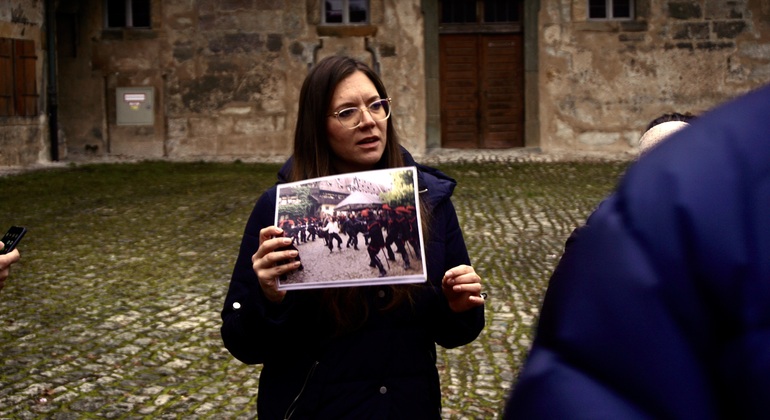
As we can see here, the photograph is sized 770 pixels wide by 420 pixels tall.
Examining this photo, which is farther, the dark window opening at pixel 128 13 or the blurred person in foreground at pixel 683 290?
the dark window opening at pixel 128 13

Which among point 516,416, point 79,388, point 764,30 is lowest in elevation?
point 79,388

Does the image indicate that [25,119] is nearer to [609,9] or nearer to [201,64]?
[201,64]

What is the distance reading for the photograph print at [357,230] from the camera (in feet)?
7.45

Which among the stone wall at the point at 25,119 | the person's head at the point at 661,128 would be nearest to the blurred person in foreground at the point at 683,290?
the person's head at the point at 661,128

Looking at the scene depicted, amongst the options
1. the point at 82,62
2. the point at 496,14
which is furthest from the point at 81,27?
the point at 496,14

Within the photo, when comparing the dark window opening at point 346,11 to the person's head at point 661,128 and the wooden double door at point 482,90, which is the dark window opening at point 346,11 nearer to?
the wooden double door at point 482,90

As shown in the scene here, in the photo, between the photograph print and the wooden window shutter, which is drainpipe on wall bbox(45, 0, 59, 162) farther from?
the photograph print

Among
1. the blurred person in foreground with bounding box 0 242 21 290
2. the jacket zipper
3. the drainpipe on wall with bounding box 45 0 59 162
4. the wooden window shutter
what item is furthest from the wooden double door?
the jacket zipper

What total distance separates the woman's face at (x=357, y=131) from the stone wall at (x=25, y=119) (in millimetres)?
13185

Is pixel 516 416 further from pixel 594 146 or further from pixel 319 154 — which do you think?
pixel 594 146

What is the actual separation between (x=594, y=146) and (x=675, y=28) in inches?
89.2

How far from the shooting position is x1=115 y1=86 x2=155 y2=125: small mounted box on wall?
17.2 m

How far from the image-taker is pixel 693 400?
782 millimetres

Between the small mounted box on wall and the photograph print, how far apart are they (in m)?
15.3
